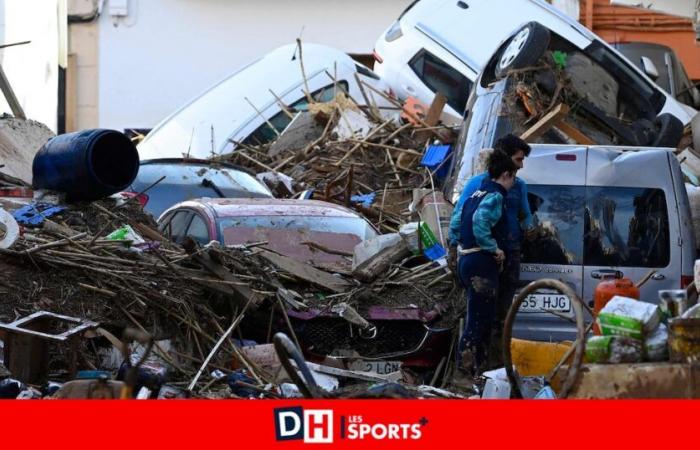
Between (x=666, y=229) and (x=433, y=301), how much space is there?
5.61ft

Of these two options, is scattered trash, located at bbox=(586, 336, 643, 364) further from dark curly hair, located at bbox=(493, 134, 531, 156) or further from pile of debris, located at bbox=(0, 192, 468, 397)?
dark curly hair, located at bbox=(493, 134, 531, 156)

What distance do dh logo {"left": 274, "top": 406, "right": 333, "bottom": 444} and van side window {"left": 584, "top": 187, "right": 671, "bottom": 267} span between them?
5.13 m

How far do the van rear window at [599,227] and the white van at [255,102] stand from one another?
803cm

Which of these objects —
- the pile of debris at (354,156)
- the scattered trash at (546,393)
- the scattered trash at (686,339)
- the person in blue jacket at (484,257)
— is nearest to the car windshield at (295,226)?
the person in blue jacket at (484,257)

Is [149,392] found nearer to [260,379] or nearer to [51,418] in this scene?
[260,379]

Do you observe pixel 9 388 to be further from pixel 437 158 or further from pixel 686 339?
pixel 437 158

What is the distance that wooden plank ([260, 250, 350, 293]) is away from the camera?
33.9 feet

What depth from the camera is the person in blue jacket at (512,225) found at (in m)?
9.71

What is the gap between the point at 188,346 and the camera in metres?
9.28

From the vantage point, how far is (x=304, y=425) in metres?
5.27

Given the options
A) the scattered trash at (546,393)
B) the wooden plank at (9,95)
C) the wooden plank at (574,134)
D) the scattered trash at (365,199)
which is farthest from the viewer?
the wooden plank at (9,95)

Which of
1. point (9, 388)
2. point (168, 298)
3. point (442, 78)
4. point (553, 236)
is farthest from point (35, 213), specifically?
point (442, 78)

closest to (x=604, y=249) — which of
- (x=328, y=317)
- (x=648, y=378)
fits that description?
(x=328, y=317)

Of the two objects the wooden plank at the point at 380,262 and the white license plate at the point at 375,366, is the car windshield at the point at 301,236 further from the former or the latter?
the white license plate at the point at 375,366
